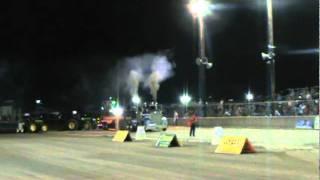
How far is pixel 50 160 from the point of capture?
21.4 meters

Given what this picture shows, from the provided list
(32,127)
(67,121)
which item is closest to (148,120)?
(67,121)

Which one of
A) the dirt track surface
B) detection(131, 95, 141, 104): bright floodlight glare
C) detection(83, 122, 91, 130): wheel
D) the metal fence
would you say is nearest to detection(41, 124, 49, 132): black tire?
detection(83, 122, 91, 130): wheel

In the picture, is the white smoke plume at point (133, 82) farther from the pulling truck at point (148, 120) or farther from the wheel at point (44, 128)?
the pulling truck at point (148, 120)

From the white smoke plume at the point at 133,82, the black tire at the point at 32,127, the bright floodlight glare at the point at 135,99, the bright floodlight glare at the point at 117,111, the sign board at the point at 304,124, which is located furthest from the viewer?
the white smoke plume at the point at 133,82

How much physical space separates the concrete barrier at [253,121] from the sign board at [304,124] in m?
0.19

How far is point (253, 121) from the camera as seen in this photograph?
45.8 m

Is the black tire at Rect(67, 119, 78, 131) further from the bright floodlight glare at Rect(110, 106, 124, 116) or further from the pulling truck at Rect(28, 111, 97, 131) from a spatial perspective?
the bright floodlight glare at Rect(110, 106, 124, 116)

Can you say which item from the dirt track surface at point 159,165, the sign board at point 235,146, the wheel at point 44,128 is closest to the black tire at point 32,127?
the wheel at point 44,128

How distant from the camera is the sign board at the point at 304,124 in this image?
39750 millimetres

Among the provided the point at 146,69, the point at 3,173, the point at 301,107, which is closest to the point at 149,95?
the point at 146,69

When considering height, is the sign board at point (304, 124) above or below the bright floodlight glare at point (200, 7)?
below

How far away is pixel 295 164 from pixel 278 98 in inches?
1151

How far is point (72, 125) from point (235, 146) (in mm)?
33773

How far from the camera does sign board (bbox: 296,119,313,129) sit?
130ft
